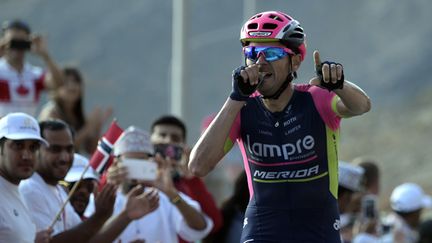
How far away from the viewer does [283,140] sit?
860 centimetres

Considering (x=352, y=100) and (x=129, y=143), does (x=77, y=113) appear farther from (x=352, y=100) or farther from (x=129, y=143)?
(x=352, y=100)

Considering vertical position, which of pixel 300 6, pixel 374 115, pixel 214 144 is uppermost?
pixel 214 144

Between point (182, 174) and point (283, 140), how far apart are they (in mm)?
3851

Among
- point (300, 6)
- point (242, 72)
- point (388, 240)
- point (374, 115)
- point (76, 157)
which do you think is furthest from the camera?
point (300, 6)

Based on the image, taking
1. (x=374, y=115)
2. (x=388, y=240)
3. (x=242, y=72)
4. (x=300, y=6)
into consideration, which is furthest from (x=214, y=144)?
(x=300, y=6)

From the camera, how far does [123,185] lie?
1121cm

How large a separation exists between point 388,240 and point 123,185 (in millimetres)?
4363

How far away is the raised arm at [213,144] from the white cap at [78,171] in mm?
2317

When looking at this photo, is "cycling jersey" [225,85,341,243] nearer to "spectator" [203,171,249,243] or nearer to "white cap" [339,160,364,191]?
"white cap" [339,160,364,191]

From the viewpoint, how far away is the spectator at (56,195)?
10.1 metres

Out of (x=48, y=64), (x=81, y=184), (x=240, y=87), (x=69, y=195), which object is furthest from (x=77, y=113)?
(x=240, y=87)

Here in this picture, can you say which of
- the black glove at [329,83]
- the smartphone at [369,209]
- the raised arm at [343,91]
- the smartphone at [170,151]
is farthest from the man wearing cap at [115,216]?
the smartphone at [369,209]

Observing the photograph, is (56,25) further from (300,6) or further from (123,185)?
(123,185)

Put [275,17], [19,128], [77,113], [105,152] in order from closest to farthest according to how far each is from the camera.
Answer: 1. [275,17]
2. [19,128]
3. [105,152]
4. [77,113]
